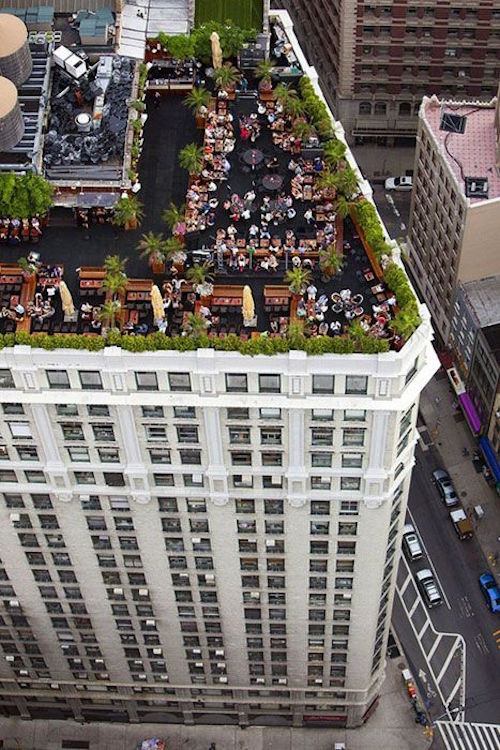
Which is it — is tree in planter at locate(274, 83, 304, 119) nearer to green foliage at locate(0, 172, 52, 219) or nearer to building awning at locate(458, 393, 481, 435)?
green foliage at locate(0, 172, 52, 219)

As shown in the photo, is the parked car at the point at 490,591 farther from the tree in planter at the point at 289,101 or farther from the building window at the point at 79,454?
the tree in planter at the point at 289,101

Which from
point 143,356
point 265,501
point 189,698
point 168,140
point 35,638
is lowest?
point 189,698

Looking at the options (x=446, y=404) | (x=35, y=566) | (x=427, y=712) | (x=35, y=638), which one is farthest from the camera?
(x=446, y=404)

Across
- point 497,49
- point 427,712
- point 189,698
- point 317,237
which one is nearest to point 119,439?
point 317,237

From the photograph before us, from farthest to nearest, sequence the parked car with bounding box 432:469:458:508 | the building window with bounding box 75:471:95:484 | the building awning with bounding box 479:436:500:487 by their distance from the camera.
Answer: the parked car with bounding box 432:469:458:508 → the building awning with bounding box 479:436:500:487 → the building window with bounding box 75:471:95:484

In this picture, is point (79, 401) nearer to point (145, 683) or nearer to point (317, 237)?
point (317, 237)

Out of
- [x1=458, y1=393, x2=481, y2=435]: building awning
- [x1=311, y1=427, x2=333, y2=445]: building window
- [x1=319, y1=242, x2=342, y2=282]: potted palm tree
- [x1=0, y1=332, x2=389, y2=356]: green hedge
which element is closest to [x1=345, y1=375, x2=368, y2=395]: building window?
[x1=0, y1=332, x2=389, y2=356]: green hedge

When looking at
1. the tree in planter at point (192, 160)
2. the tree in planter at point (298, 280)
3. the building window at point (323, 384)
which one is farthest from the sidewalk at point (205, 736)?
the tree in planter at point (192, 160)
